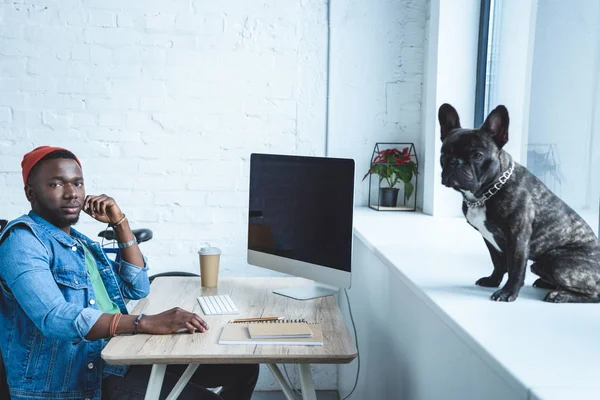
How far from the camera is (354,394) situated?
256 centimetres

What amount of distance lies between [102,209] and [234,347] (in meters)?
0.69

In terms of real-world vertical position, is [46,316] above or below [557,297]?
below

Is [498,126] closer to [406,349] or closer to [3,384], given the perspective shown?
[406,349]

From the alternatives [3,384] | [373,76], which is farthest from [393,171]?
[3,384]

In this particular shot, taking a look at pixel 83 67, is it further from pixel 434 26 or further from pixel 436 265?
pixel 436 265

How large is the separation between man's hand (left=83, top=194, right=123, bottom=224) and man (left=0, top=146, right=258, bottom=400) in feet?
0.57

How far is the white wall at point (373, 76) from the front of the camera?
111 inches

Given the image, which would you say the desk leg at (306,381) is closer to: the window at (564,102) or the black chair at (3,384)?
the black chair at (3,384)

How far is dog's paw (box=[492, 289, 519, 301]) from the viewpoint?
1200 millimetres

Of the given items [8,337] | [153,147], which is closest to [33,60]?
[153,147]

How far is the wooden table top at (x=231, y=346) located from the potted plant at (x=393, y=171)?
1.01m

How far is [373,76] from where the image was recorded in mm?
2869

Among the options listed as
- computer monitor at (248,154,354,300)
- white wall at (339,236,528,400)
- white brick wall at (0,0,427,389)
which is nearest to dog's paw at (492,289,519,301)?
white wall at (339,236,528,400)

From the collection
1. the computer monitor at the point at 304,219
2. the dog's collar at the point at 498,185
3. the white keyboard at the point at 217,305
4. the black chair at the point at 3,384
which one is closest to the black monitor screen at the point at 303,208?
the computer monitor at the point at 304,219
